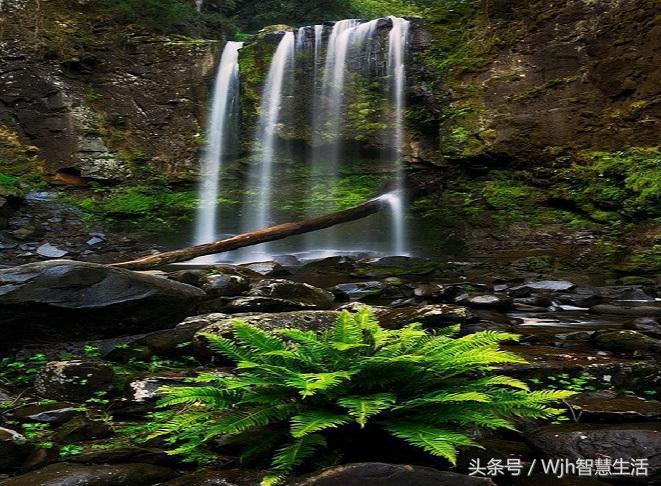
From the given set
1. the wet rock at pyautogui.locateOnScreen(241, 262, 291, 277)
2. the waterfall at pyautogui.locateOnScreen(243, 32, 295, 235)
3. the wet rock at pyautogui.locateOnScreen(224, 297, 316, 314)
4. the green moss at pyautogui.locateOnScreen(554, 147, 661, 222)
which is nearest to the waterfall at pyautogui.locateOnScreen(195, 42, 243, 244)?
the waterfall at pyautogui.locateOnScreen(243, 32, 295, 235)

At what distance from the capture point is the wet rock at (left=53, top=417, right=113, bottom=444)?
282cm

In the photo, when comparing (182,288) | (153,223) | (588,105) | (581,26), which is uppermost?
(581,26)

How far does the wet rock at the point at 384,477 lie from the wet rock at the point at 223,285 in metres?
4.37

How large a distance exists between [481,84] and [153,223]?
9.14 meters

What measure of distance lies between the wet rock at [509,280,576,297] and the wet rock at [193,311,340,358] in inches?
162

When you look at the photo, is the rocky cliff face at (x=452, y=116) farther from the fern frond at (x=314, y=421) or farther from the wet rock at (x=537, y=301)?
the fern frond at (x=314, y=421)

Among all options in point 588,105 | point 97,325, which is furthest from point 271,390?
point 588,105

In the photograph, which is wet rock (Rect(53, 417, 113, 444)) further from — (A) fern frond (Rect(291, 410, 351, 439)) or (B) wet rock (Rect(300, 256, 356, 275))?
(B) wet rock (Rect(300, 256, 356, 275))

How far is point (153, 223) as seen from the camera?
1480cm

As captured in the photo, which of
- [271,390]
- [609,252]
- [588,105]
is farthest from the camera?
[588,105]

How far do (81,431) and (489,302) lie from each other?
5.18 meters

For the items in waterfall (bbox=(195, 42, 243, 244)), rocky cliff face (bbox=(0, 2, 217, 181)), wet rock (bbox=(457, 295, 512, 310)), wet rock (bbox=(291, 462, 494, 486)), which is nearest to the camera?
wet rock (bbox=(291, 462, 494, 486))

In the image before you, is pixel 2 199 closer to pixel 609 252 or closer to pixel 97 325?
pixel 97 325

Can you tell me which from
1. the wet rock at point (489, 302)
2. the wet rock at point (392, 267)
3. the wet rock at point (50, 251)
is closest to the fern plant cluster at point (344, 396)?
the wet rock at point (489, 302)
